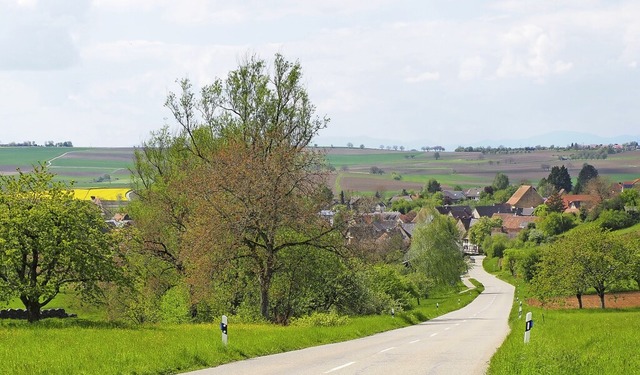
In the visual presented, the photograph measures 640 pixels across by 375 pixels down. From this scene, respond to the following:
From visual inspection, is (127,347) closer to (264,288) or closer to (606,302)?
(264,288)

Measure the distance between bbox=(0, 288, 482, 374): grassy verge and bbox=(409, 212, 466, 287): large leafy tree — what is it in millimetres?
75408

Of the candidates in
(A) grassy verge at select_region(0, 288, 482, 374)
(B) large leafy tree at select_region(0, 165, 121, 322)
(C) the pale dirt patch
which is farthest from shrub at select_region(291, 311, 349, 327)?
(C) the pale dirt patch

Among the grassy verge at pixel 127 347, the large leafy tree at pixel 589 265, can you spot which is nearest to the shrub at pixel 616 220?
the large leafy tree at pixel 589 265

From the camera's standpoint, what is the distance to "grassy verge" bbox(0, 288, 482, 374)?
17.3 metres

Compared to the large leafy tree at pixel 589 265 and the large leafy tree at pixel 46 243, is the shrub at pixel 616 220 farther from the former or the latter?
the large leafy tree at pixel 46 243

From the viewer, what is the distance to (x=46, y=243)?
28516mm

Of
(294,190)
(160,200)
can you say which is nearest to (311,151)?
(294,190)

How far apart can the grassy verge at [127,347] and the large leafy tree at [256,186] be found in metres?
6.68

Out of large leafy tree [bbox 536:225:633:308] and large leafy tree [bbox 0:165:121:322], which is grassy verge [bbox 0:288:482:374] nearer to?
large leafy tree [bbox 0:165:121:322]

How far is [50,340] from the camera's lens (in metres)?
22.6

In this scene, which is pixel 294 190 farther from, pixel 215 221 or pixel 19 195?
pixel 19 195

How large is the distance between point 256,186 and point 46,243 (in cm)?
1027

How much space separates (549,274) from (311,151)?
3910cm

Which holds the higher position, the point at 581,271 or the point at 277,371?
the point at 277,371
